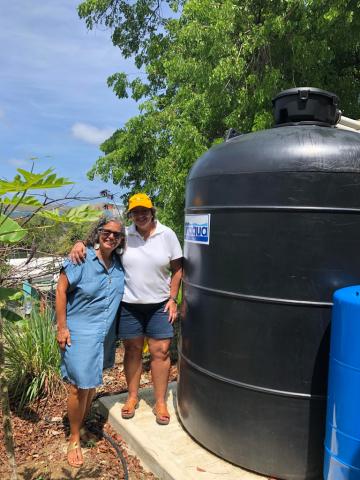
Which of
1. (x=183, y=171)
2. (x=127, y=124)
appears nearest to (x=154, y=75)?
(x=127, y=124)

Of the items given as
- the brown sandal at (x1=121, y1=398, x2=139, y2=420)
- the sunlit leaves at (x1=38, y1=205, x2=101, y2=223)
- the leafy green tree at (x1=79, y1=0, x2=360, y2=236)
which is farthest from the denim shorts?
the leafy green tree at (x1=79, y1=0, x2=360, y2=236)

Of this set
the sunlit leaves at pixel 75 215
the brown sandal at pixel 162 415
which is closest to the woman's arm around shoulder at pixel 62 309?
the brown sandal at pixel 162 415

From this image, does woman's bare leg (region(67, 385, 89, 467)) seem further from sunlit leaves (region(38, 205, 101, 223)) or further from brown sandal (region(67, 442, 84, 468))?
sunlit leaves (region(38, 205, 101, 223))

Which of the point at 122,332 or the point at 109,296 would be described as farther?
the point at 122,332

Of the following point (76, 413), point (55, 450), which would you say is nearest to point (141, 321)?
point (76, 413)

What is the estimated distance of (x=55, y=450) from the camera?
362 cm

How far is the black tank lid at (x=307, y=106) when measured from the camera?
3.07 meters

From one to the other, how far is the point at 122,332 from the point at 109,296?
43 centimetres

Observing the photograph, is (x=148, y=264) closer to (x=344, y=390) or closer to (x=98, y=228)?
(x=98, y=228)

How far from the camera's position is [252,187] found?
283 cm

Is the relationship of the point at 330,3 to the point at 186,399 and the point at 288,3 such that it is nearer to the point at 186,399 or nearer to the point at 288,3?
the point at 288,3

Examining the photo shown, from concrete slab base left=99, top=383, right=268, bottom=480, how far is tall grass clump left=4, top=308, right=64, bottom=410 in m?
0.70

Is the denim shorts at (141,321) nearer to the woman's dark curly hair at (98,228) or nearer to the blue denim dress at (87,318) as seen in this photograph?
the blue denim dress at (87,318)

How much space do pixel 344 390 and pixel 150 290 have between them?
5.55 ft
